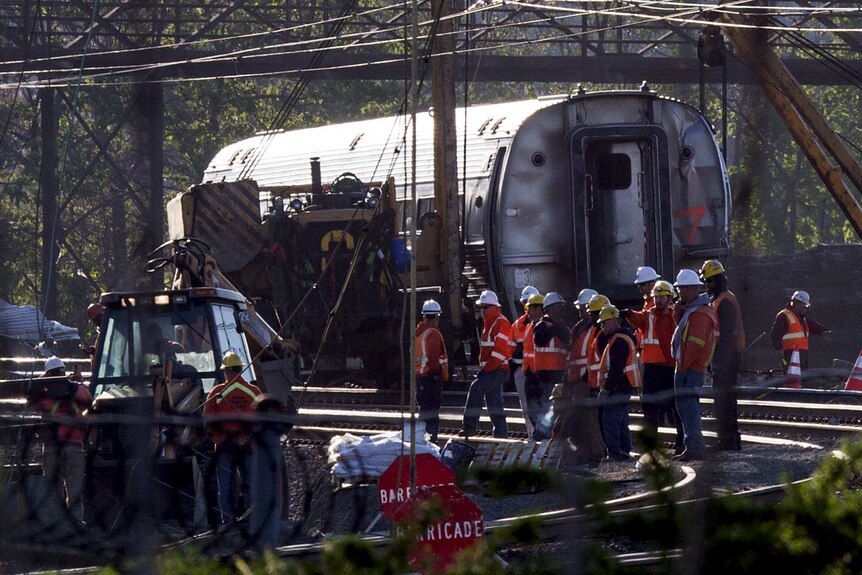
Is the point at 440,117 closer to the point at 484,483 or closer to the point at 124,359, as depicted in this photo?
the point at 124,359

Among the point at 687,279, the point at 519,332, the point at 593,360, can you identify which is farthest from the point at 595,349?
the point at 519,332

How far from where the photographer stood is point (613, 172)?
2073 cm

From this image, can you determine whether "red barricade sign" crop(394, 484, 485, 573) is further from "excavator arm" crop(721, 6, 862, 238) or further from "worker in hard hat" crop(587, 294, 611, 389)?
"excavator arm" crop(721, 6, 862, 238)

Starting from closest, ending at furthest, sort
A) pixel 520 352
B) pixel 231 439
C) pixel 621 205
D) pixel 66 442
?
pixel 231 439
pixel 66 442
pixel 520 352
pixel 621 205

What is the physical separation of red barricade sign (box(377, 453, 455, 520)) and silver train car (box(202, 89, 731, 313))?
1428cm

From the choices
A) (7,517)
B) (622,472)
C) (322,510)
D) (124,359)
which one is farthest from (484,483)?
(124,359)

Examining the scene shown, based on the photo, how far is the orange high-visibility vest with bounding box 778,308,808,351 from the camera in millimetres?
18891

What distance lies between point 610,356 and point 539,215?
25.4ft

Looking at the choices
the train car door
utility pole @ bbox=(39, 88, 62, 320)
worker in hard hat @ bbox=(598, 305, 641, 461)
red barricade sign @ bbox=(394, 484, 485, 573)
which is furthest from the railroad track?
red barricade sign @ bbox=(394, 484, 485, 573)

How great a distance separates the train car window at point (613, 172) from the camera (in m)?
20.6

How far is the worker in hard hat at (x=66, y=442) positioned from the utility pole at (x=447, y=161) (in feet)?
30.3

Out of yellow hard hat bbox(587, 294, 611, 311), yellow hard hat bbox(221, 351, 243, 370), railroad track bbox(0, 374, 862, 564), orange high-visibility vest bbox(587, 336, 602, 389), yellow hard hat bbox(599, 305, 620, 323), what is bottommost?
railroad track bbox(0, 374, 862, 564)

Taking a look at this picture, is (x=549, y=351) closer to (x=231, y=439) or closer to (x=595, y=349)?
(x=595, y=349)

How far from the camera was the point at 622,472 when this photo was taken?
1177 centimetres
